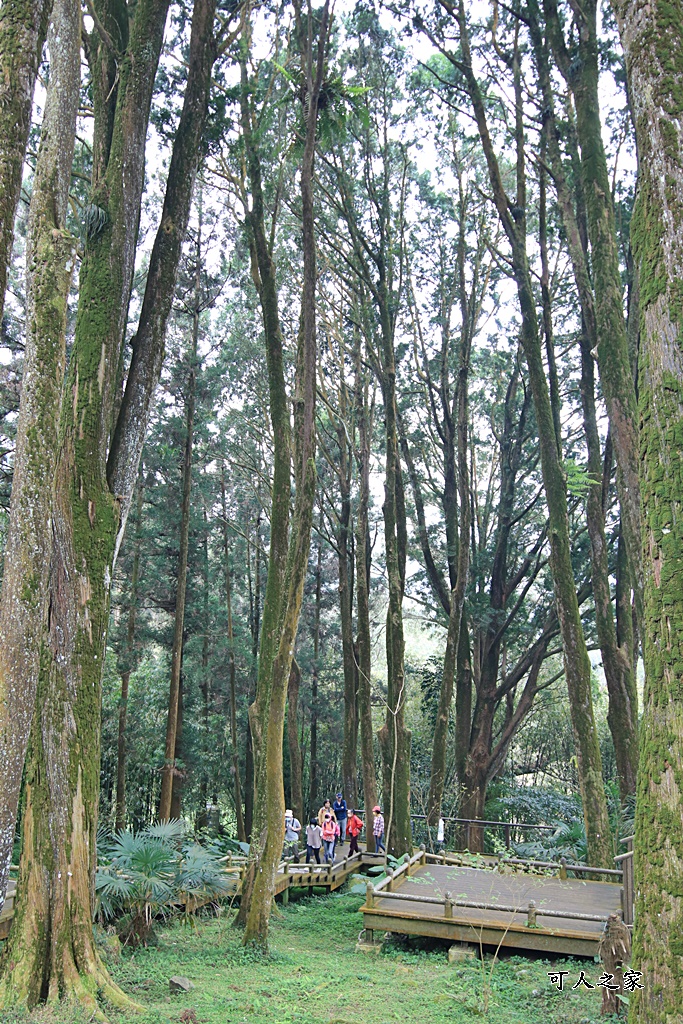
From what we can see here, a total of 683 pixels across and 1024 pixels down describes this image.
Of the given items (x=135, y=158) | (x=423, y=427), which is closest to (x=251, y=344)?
(x=423, y=427)

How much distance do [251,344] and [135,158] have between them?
1366 centimetres

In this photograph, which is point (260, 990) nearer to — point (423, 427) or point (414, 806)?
point (414, 806)

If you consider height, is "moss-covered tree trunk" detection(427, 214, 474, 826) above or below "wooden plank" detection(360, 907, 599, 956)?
above

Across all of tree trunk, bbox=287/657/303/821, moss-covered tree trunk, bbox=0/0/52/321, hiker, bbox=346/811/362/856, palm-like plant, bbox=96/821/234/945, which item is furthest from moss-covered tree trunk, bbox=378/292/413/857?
moss-covered tree trunk, bbox=0/0/52/321

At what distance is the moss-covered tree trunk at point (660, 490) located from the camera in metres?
2.90

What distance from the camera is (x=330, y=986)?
7.58 metres

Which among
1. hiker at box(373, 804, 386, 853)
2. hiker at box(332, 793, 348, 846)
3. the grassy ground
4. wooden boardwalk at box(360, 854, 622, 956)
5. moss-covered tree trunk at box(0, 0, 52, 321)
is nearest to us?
moss-covered tree trunk at box(0, 0, 52, 321)

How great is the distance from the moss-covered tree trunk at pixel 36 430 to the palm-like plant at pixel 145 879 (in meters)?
3.62

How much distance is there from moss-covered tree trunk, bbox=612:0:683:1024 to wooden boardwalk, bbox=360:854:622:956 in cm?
501

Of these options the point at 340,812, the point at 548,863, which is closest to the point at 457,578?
the point at 548,863

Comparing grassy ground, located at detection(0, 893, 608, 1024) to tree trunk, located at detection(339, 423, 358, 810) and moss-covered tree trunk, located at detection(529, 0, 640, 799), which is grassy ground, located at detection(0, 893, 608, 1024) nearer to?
moss-covered tree trunk, located at detection(529, 0, 640, 799)

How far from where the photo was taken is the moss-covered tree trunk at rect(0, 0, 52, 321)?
4.27 m

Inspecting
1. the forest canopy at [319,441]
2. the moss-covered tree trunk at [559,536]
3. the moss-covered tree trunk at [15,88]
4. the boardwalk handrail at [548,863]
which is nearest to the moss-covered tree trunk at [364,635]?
the forest canopy at [319,441]

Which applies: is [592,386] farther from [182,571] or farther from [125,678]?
[125,678]
